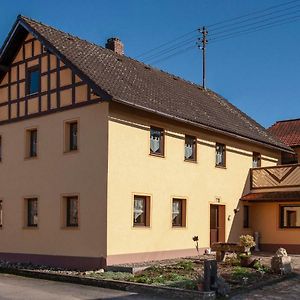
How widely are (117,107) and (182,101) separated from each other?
5446 millimetres

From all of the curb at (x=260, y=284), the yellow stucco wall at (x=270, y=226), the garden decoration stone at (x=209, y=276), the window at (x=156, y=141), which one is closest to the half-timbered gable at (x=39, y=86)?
the window at (x=156, y=141)

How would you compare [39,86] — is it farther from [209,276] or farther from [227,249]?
[209,276]

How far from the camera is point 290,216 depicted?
2577 centimetres

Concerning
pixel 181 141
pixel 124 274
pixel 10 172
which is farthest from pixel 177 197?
pixel 10 172

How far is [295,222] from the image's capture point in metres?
25.5

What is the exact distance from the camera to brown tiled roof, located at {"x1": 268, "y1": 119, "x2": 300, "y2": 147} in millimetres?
31625

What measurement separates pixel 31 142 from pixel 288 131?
17415mm

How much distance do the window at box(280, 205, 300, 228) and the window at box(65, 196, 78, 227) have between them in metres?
10.8

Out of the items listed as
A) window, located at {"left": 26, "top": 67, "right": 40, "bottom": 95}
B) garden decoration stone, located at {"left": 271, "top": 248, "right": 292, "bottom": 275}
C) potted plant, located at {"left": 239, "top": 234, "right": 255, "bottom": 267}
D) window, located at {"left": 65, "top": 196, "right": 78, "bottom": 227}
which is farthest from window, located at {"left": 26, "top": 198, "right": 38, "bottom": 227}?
garden decoration stone, located at {"left": 271, "top": 248, "right": 292, "bottom": 275}

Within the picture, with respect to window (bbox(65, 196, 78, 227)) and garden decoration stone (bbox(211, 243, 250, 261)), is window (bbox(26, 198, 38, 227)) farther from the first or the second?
garden decoration stone (bbox(211, 243, 250, 261))

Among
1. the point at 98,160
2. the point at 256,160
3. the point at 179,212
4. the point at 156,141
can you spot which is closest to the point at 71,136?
the point at 98,160

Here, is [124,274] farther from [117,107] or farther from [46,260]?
[117,107]

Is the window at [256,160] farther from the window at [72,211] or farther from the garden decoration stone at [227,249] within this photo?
the window at [72,211]

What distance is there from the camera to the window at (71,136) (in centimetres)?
2020
